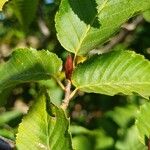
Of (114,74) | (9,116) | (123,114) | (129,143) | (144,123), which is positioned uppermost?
(114,74)

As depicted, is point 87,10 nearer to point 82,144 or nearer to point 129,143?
point 82,144

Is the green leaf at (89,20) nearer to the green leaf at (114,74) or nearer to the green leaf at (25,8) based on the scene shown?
the green leaf at (114,74)

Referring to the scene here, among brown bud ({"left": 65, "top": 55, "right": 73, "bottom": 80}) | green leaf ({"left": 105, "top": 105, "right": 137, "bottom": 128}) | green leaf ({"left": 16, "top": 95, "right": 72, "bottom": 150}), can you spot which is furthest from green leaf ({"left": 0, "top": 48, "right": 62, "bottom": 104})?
green leaf ({"left": 105, "top": 105, "right": 137, "bottom": 128})

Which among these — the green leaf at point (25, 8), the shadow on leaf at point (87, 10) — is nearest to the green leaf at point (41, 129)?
the shadow on leaf at point (87, 10)

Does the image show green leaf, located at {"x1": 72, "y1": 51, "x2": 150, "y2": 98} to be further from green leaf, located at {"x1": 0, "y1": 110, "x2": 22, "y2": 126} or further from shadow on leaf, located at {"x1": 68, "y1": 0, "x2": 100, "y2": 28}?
green leaf, located at {"x1": 0, "y1": 110, "x2": 22, "y2": 126}

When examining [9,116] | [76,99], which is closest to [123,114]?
[9,116]
